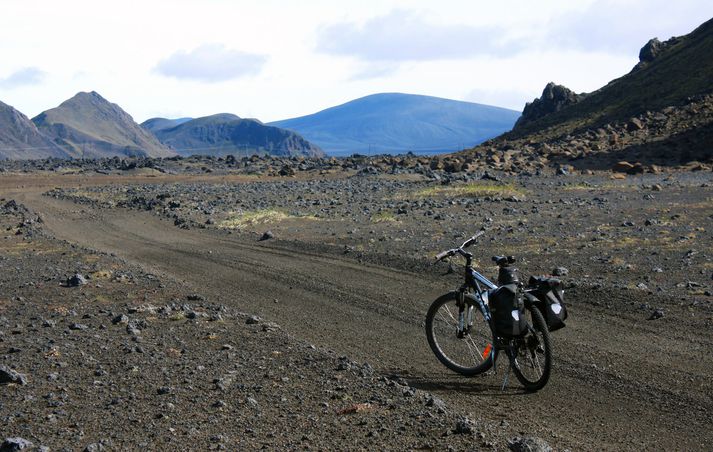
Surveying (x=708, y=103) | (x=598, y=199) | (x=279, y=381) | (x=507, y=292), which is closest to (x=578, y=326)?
(x=507, y=292)

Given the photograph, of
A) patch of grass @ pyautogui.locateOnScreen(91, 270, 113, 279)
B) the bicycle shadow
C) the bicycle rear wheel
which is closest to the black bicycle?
the bicycle rear wheel

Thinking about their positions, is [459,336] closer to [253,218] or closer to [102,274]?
[102,274]

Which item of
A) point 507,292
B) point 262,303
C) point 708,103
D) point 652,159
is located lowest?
point 262,303

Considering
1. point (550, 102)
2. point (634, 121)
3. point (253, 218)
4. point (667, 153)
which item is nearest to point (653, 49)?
point (550, 102)

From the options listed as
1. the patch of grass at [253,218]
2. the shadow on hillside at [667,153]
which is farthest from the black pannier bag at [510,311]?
the shadow on hillside at [667,153]

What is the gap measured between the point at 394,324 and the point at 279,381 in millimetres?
3545

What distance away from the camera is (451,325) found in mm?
8727

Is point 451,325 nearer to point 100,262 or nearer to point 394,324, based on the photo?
point 394,324

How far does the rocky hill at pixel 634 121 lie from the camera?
54.0 metres

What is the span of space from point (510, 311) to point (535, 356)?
0.57 meters

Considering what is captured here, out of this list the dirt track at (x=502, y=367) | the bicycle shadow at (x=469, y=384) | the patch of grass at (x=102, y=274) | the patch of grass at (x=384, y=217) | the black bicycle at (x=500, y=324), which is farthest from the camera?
the patch of grass at (x=384, y=217)

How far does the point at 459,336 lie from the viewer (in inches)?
338

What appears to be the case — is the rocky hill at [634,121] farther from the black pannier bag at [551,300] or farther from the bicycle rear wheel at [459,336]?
the black pannier bag at [551,300]

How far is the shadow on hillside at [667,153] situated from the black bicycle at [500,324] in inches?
1804
